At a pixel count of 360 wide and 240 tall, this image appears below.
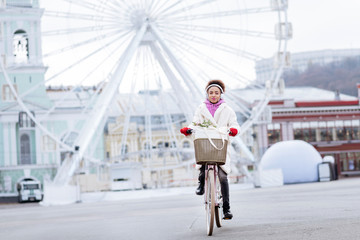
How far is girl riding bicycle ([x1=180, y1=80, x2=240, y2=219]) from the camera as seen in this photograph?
9.41 metres

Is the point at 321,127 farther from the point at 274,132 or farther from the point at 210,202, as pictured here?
the point at 210,202

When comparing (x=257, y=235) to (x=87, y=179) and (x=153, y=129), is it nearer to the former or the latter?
(x=87, y=179)

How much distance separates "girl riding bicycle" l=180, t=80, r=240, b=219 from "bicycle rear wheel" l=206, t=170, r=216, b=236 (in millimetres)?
161

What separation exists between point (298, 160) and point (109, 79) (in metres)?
11.4

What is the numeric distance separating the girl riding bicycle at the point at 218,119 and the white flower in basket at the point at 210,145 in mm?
223

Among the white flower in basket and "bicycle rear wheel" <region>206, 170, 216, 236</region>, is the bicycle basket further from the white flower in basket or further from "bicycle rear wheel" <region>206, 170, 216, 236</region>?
"bicycle rear wheel" <region>206, 170, 216, 236</region>

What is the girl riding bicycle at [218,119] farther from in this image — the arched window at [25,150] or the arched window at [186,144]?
the arched window at [186,144]

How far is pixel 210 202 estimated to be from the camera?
9.16 m

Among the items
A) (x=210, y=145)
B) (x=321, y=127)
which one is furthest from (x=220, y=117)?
(x=321, y=127)

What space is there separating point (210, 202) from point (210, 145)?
0.67 meters

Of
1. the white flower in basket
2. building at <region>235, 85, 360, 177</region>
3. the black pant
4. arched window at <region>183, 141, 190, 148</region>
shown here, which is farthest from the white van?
the white flower in basket

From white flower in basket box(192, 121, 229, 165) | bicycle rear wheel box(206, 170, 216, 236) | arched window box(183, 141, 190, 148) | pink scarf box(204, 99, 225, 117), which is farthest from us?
arched window box(183, 141, 190, 148)

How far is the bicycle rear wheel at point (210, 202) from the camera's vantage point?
891cm

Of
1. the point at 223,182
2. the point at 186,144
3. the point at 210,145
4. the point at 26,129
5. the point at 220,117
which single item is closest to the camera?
the point at 210,145
